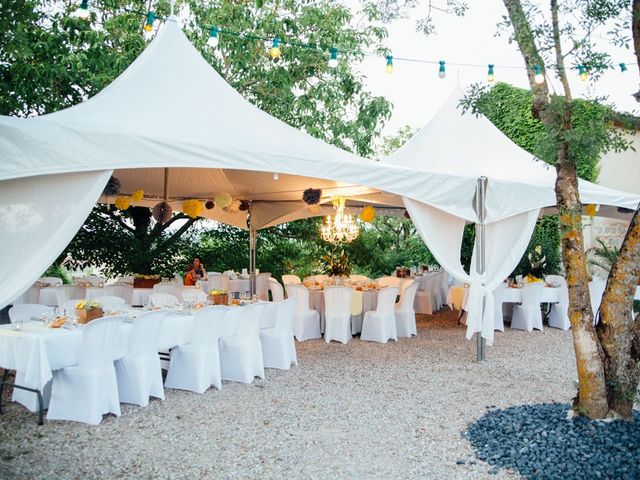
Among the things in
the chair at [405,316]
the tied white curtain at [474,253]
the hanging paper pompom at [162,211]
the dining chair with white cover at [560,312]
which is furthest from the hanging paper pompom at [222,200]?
the dining chair with white cover at [560,312]

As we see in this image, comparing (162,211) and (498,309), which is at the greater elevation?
(162,211)

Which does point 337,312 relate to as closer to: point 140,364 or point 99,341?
point 140,364

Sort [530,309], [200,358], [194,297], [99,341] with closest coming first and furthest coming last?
[99,341] → [200,358] → [194,297] → [530,309]

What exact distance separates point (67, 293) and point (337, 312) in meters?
3.77

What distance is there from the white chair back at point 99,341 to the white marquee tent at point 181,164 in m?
0.63

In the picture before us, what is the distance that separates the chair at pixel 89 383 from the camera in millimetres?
4785

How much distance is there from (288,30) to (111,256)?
5632 millimetres

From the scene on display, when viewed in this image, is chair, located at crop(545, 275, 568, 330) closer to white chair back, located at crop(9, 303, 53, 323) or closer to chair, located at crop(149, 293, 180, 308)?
chair, located at crop(149, 293, 180, 308)

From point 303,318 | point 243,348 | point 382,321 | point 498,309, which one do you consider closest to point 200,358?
point 243,348

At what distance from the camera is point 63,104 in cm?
1046

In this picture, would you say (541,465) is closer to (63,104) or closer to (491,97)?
(491,97)

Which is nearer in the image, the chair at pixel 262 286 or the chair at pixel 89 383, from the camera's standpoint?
the chair at pixel 89 383

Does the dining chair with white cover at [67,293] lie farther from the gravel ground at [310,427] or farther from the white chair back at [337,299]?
the gravel ground at [310,427]

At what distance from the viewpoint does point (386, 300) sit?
27.9 ft
